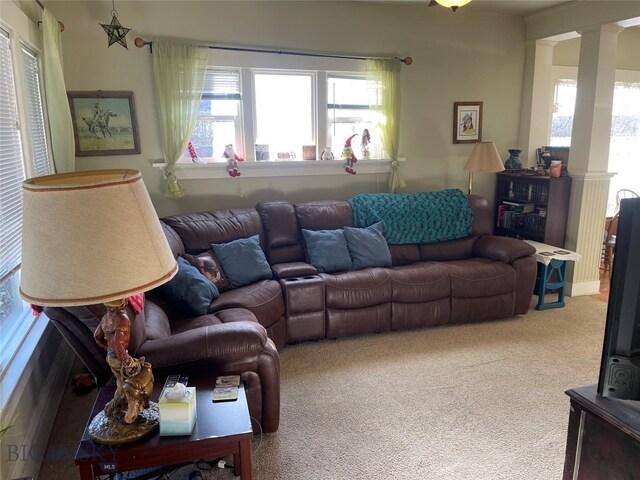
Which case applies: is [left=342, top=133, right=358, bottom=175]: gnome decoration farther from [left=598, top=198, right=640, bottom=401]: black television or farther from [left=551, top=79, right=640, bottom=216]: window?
[left=598, top=198, right=640, bottom=401]: black television

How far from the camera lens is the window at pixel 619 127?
5.11 m

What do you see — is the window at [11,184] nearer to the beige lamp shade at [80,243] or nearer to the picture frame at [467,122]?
the beige lamp shade at [80,243]

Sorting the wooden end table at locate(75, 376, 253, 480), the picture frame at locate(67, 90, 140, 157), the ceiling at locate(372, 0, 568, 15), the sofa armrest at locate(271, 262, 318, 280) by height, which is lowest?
the wooden end table at locate(75, 376, 253, 480)

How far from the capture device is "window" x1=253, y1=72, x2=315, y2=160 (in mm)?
4129

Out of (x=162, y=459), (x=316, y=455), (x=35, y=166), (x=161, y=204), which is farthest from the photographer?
(x=161, y=204)

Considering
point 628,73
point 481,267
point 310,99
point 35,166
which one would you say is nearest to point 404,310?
point 481,267

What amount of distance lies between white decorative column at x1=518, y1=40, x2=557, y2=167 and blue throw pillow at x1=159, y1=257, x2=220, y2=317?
3.91 metres

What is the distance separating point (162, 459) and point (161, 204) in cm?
281

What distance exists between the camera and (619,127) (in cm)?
548

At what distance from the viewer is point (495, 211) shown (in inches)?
201

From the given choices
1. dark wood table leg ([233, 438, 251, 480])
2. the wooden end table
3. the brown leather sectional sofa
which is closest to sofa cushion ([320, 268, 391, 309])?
the brown leather sectional sofa

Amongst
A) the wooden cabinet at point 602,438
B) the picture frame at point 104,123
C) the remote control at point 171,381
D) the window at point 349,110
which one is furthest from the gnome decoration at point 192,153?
the wooden cabinet at point 602,438

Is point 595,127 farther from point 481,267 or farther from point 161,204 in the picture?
point 161,204

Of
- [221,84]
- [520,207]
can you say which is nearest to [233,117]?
[221,84]
